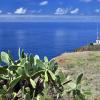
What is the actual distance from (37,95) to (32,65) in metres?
0.69

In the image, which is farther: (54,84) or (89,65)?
(89,65)

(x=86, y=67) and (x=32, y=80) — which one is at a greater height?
(x=32, y=80)

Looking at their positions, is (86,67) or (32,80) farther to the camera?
(86,67)

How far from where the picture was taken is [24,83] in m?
11.3

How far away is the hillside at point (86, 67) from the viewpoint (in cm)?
1867

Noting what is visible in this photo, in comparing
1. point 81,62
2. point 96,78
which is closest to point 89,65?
point 81,62

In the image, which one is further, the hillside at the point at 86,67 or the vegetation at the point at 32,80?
the hillside at the point at 86,67

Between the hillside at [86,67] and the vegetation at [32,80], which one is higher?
the vegetation at [32,80]

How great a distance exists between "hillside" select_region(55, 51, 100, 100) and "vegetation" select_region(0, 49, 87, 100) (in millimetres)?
6053

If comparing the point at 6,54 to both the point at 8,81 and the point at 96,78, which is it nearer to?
the point at 8,81

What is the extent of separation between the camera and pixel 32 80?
36.1 feet

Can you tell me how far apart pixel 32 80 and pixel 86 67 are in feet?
39.2

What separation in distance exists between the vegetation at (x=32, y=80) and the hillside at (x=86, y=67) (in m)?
6.05

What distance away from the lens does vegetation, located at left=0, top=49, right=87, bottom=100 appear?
431 inches
